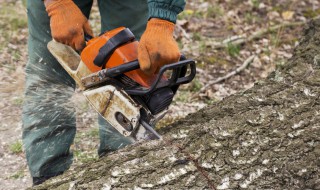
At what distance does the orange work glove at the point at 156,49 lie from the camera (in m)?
2.12

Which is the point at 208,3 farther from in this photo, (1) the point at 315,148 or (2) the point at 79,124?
(1) the point at 315,148

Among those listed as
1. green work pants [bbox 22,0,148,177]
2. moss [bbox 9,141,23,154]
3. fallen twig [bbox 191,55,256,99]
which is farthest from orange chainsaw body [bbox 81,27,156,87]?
fallen twig [bbox 191,55,256,99]

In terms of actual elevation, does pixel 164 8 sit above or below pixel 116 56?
above

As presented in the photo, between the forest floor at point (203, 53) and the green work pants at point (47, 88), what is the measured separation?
41 cm

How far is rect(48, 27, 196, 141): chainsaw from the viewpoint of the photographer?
2129mm

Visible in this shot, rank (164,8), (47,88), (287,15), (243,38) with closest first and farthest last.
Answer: (164,8), (47,88), (243,38), (287,15)

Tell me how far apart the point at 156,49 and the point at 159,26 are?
0.14 metres

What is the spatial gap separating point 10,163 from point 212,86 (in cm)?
194

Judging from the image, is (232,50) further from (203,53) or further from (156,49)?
(156,49)

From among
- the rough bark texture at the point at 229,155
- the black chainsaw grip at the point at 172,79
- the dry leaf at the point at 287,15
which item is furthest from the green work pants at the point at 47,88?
the dry leaf at the point at 287,15

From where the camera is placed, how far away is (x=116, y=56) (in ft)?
7.29

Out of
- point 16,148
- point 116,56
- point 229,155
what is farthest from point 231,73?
point 229,155

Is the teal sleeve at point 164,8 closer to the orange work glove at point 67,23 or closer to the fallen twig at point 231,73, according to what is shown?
the orange work glove at point 67,23

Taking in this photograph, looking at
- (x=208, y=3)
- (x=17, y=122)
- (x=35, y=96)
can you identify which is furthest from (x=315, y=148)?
(x=208, y=3)
